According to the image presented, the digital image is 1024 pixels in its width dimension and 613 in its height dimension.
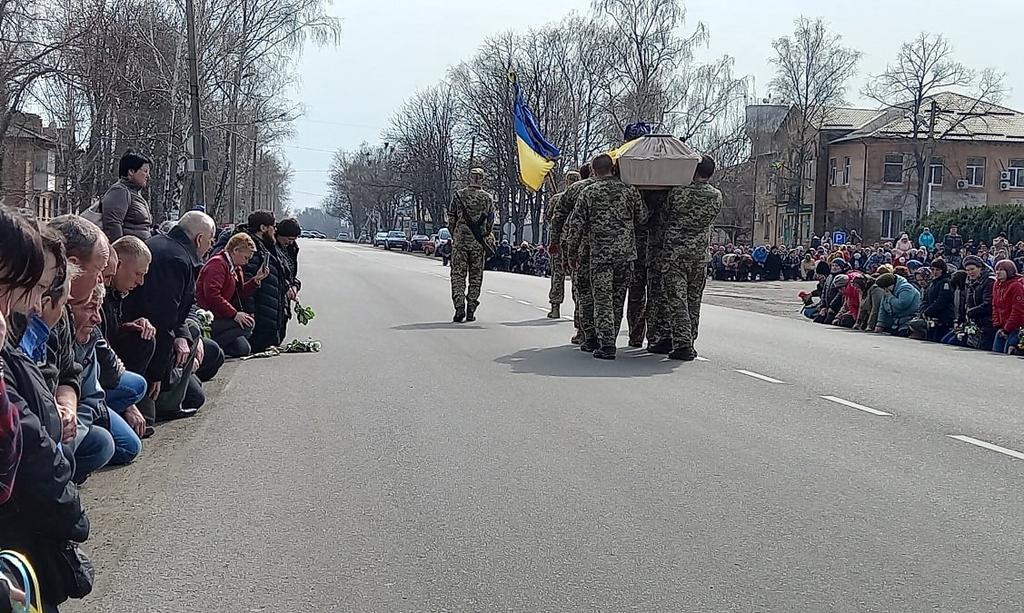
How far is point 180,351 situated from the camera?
8461 millimetres

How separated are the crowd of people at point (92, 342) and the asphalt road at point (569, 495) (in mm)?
436

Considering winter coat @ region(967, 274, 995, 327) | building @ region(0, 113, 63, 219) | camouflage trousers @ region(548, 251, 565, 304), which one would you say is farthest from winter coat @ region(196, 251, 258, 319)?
winter coat @ region(967, 274, 995, 327)

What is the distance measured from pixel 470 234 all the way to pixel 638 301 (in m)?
3.87

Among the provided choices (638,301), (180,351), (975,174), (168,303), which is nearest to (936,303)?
(638,301)

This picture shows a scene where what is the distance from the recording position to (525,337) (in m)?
15.0

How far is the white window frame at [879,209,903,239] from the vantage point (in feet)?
233

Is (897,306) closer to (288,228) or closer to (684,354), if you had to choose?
(684,354)

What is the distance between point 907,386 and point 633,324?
11.7 feet

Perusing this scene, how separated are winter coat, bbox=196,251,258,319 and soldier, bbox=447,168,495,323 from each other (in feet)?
17.2

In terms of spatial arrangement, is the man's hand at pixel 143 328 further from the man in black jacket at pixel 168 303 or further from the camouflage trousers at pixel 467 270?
the camouflage trousers at pixel 467 270

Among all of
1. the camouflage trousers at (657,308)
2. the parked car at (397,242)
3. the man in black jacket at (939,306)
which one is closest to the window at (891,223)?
the parked car at (397,242)

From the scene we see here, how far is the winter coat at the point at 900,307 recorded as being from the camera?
19.0 metres

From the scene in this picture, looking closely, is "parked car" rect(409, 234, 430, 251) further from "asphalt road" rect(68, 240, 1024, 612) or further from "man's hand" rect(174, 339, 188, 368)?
"man's hand" rect(174, 339, 188, 368)

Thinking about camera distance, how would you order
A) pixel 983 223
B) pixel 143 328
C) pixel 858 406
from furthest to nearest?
pixel 983 223 < pixel 858 406 < pixel 143 328
